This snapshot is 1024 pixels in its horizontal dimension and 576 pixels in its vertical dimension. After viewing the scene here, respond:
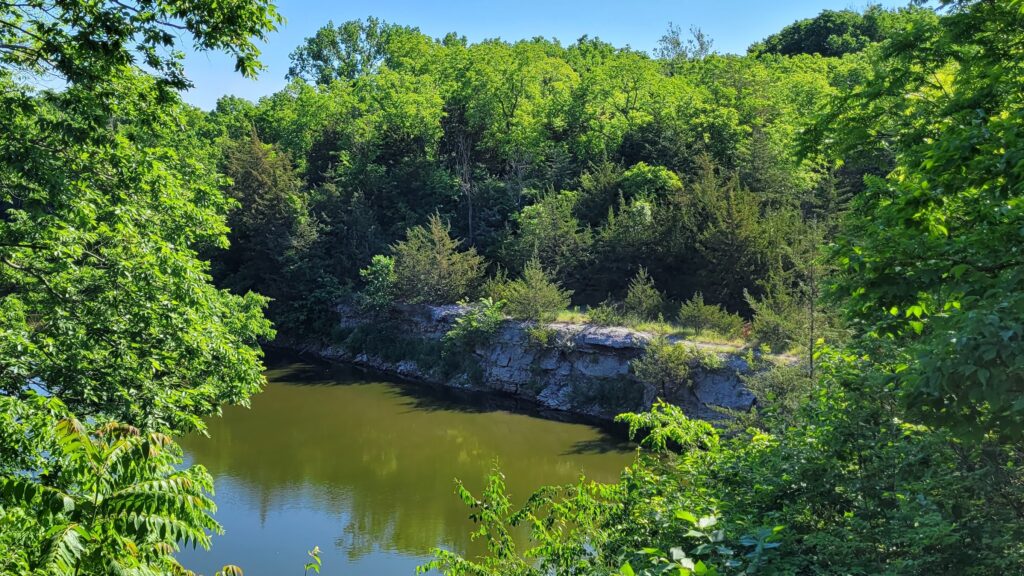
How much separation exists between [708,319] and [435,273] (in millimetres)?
11564

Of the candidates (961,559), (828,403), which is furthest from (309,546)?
(961,559)

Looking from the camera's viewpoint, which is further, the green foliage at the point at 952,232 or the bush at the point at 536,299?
the bush at the point at 536,299

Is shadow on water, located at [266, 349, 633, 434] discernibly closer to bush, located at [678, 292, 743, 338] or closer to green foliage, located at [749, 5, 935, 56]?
bush, located at [678, 292, 743, 338]

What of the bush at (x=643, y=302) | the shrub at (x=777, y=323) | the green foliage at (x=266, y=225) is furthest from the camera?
the green foliage at (x=266, y=225)

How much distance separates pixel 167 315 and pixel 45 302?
140 cm

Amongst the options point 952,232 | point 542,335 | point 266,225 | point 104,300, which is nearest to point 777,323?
point 542,335

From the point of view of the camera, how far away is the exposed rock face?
20328 millimetres

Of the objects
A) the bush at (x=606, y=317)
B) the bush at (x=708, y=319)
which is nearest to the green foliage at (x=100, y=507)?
the bush at (x=708, y=319)

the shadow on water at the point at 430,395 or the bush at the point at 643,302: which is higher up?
the bush at the point at 643,302

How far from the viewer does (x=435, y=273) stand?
28.4m

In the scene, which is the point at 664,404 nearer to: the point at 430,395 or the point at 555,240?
the point at 430,395

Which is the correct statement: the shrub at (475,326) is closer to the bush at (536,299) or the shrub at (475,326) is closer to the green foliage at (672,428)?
the bush at (536,299)

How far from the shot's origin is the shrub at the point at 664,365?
20250 mm

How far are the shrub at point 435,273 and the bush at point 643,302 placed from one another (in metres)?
7.29
